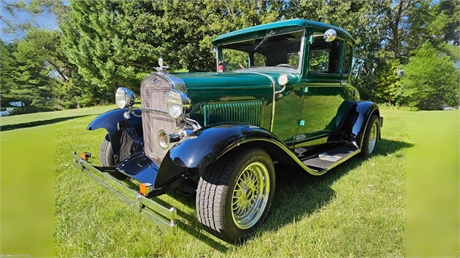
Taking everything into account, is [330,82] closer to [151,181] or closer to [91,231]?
[151,181]

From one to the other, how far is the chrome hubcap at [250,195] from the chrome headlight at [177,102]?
78 centimetres

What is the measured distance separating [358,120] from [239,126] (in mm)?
3031

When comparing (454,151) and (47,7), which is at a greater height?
(47,7)

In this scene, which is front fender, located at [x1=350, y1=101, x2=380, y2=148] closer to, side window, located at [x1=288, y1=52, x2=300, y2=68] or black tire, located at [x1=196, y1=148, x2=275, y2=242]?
side window, located at [x1=288, y1=52, x2=300, y2=68]

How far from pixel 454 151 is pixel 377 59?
65.0 feet

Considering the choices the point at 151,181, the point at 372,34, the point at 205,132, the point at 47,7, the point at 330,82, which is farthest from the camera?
the point at 372,34

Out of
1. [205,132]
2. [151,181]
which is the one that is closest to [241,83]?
[205,132]

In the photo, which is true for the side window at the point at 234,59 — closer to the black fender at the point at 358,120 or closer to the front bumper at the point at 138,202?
the black fender at the point at 358,120

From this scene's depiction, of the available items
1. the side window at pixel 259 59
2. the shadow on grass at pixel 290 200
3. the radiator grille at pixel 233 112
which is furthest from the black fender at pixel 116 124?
the side window at pixel 259 59

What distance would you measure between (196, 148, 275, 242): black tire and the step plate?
3.53ft

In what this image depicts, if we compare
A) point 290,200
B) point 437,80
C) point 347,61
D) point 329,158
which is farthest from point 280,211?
point 347,61

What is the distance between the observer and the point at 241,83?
283cm

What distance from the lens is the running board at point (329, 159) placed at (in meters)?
3.26

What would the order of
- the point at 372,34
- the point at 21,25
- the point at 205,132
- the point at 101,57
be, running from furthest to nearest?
the point at 101,57 < the point at 372,34 < the point at 205,132 < the point at 21,25
